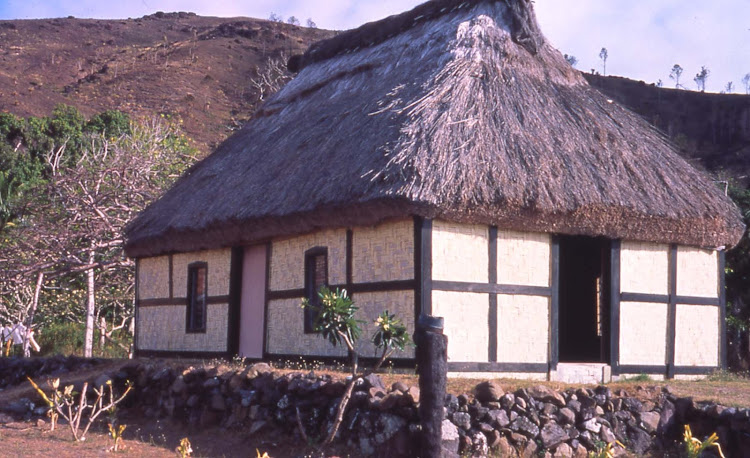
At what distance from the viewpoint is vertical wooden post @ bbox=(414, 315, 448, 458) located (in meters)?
8.73

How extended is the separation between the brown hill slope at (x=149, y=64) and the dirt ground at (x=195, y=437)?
118ft

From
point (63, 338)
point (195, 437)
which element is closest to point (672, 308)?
point (195, 437)

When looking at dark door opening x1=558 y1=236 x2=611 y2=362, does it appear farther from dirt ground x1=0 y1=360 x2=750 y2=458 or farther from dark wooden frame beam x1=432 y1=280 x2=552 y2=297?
dark wooden frame beam x1=432 y1=280 x2=552 y2=297

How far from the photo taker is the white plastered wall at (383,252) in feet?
37.1

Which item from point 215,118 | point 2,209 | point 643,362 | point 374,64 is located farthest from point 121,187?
point 215,118

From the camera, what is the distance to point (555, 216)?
460 inches

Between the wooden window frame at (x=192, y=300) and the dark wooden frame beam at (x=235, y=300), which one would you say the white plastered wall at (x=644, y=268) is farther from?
the wooden window frame at (x=192, y=300)

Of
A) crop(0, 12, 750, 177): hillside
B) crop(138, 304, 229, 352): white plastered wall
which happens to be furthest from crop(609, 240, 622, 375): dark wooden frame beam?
crop(0, 12, 750, 177): hillside

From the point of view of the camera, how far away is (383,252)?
460 inches

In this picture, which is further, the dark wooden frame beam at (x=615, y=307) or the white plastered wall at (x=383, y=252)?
the dark wooden frame beam at (x=615, y=307)

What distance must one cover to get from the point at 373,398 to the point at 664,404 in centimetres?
346

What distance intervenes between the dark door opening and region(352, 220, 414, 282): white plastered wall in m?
4.74

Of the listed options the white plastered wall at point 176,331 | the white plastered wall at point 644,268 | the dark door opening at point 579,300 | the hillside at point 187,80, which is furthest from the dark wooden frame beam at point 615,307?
the hillside at point 187,80

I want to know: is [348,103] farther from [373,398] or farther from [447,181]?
[373,398]
